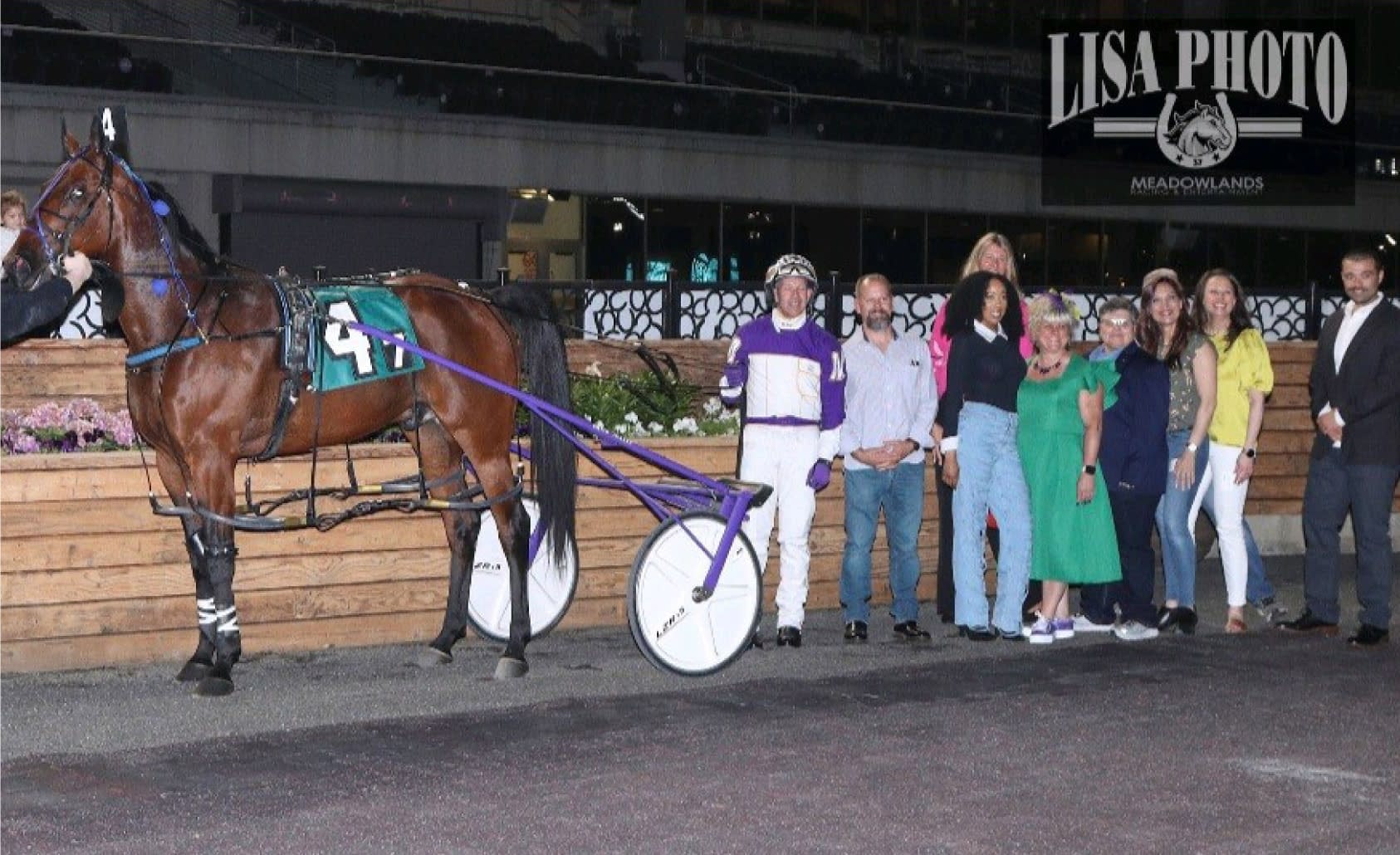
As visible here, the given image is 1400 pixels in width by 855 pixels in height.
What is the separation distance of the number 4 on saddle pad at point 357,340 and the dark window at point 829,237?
23.0m

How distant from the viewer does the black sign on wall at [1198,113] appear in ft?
124

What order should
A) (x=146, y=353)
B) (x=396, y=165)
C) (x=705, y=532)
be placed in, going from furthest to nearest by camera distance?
(x=396, y=165)
(x=705, y=532)
(x=146, y=353)

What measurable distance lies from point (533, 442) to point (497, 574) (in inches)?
31.9

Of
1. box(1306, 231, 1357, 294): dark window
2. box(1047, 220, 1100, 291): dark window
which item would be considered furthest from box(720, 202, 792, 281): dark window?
box(1306, 231, 1357, 294): dark window

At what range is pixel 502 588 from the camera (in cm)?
1091

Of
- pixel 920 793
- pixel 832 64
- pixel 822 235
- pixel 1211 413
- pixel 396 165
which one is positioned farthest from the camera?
pixel 832 64

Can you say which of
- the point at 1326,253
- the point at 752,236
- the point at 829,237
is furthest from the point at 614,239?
the point at 1326,253

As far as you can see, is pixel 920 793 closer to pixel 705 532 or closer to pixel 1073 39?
pixel 705 532

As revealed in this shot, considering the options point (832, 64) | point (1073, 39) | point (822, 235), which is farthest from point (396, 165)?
point (1073, 39)

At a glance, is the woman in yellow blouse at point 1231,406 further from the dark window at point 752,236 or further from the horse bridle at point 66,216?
the dark window at point 752,236

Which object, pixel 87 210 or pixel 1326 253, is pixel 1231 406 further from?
pixel 1326 253

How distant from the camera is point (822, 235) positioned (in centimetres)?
3328

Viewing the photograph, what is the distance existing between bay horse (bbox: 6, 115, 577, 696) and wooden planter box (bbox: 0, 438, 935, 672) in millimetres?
275

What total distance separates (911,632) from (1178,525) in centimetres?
170
